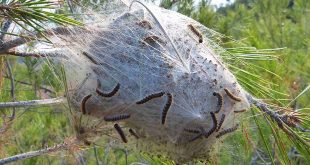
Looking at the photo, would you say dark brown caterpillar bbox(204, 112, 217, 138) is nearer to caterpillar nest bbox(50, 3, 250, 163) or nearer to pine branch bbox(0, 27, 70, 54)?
caterpillar nest bbox(50, 3, 250, 163)

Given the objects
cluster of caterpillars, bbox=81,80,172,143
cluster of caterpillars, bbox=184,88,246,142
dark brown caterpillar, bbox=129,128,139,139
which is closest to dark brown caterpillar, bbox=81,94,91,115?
cluster of caterpillars, bbox=81,80,172,143

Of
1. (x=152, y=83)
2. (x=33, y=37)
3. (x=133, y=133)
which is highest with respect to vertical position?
(x=33, y=37)

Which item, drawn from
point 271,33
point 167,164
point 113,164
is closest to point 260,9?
point 271,33

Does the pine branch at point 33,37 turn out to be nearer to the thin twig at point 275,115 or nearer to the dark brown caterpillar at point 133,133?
the dark brown caterpillar at point 133,133

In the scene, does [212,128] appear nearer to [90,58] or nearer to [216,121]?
[216,121]

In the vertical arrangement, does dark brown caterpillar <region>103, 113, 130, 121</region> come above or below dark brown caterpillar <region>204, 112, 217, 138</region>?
A: above

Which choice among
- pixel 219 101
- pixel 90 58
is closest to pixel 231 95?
pixel 219 101

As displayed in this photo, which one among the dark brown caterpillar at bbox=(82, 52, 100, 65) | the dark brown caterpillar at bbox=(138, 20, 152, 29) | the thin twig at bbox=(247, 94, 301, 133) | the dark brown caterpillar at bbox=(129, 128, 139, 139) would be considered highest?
the dark brown caterpillar at bbox=(138, 20, 152, 29)
